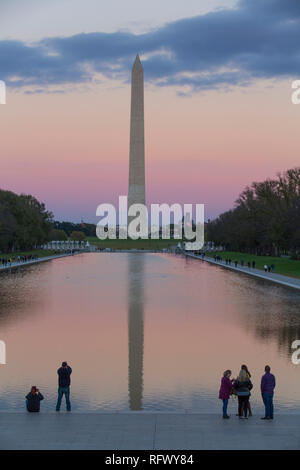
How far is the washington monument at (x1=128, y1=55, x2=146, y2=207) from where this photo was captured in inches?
3748

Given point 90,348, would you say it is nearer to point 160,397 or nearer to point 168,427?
point 160,397

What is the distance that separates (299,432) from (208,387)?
3.94 meters

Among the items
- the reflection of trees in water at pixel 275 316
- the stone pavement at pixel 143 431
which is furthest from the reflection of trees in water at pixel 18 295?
the stone pavement at pixel 143 431

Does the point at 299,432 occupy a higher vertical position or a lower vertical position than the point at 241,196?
lower

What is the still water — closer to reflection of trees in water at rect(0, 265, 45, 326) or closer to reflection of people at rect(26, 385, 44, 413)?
reflection of trees in water at rect(0, 265, 45, 326)

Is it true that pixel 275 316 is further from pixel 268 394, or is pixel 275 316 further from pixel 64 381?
pixel 64 381

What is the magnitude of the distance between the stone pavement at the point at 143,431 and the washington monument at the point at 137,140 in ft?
294

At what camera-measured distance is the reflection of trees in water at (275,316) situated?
61.9 ft

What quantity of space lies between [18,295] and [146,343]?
14.0m

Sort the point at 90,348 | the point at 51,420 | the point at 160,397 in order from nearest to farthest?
the point at 51,420, the point at 160,397, the point at 90,348

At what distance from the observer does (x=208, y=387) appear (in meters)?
12.9

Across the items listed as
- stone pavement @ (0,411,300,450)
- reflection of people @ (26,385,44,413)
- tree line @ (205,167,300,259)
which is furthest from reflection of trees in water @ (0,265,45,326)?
tree line @ (205,167,300,259)

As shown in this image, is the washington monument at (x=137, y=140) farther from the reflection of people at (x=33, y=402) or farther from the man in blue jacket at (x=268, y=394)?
the man in blue jacket at (x=268, y=394)
